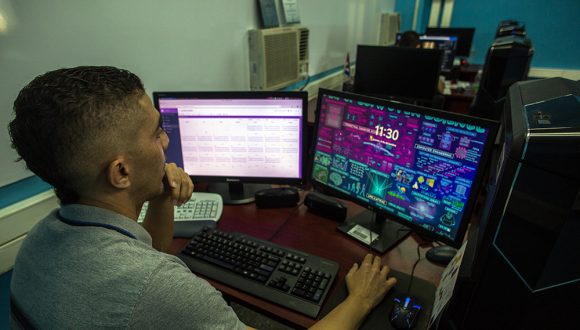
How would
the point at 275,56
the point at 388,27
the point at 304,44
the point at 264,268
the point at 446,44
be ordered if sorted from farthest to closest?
the point at 388,27
the point at 446,44
the point at 304,44
the point at 275,56
the point at 264,268

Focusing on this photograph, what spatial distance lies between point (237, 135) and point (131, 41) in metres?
0.62

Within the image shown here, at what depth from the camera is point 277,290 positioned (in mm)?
923

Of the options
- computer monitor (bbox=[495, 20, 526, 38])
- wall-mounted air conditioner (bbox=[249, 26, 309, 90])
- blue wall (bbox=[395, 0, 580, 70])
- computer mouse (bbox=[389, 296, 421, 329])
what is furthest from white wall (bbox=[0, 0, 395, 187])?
blue wall (bbox=[395, 0, 580, 70])

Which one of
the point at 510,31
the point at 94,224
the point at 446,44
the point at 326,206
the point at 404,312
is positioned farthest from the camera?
the point at 446,44

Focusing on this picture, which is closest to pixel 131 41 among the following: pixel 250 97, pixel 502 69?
pixel 250 97

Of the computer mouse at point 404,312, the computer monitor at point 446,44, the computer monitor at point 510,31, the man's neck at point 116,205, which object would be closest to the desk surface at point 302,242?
the computer mouse at point 404,312

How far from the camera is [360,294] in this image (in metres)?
0.86

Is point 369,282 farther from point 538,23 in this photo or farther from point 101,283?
point 538,23

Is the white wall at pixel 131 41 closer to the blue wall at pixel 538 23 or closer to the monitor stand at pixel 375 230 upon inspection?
the monitor stand at pixel 375 230

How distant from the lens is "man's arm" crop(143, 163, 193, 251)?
Result: 3.50ft

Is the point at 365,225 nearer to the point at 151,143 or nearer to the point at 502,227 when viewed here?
the point at 502,227

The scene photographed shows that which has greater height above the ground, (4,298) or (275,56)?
(275,56)

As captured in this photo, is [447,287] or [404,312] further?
[404,312]

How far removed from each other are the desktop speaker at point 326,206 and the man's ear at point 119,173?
2.40 feet
